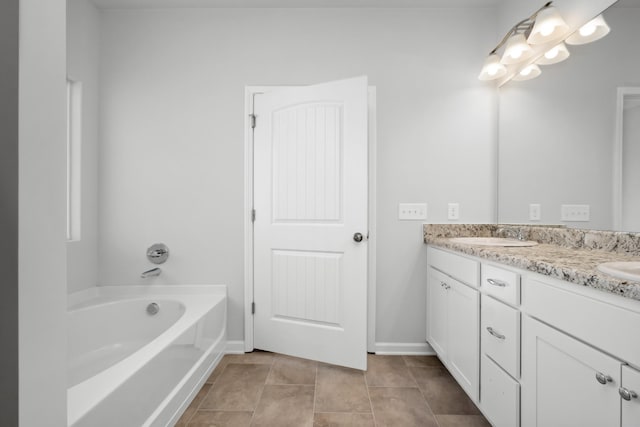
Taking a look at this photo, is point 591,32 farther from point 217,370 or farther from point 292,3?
point 217,370

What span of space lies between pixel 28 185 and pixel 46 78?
196mm

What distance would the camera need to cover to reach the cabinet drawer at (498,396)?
1246 mm

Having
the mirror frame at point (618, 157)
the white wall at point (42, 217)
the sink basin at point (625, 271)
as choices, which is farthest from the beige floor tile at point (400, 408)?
the white wall at point (42, 217)

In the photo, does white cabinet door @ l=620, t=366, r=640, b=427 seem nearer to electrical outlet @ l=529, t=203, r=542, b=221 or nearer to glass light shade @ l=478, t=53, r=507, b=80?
electrical outlet @ l=529, t=203, r=542, b=221

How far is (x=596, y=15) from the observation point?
5.02 feet

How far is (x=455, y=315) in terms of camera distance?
1794 millimetres

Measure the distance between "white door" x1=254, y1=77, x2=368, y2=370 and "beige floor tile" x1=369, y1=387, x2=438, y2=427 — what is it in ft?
0.91

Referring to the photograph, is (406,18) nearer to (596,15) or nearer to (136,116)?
(596,15)

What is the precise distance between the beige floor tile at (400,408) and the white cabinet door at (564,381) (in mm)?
537

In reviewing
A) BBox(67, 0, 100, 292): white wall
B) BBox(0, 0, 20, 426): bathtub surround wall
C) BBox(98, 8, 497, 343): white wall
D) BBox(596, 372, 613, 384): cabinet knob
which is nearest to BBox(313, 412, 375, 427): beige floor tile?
BBox(98, 8, 497, 343): white wall

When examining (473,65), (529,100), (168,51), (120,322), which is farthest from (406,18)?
(120,322)

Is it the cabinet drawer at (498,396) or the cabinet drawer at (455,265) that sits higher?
the cabinet drawer at (455,265)

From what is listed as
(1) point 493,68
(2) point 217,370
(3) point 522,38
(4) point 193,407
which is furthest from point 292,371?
(3) point 522,38

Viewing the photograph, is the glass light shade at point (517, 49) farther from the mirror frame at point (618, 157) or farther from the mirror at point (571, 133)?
the mirror frame at point (618, 157)
